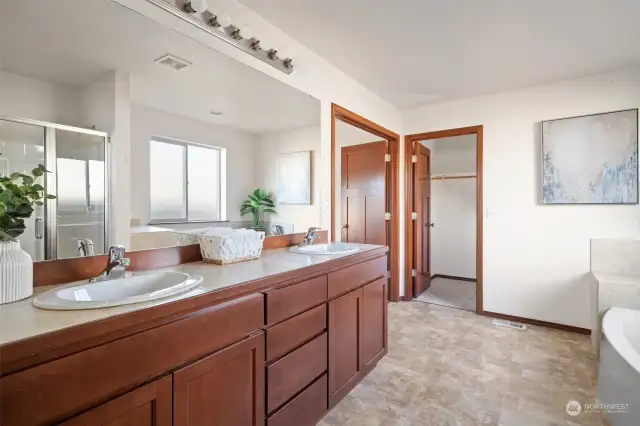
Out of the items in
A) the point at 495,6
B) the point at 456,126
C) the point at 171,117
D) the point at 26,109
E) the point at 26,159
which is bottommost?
the point at 26,159

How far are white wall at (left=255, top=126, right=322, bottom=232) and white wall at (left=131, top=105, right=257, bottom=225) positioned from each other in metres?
0.08

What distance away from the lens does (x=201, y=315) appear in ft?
3.34

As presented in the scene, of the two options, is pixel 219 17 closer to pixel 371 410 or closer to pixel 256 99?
pixel 256 99

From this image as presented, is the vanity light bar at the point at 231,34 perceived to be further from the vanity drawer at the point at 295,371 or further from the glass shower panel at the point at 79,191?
the vanity drawer at the point at 295,371

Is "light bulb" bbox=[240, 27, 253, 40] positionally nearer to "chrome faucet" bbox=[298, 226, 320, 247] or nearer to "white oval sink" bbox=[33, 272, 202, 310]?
"chrome faucet" bbox=[298, 226, 320, 247]

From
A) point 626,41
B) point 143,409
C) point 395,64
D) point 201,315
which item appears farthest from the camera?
point 395,64

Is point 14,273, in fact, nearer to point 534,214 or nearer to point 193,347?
point 193,347

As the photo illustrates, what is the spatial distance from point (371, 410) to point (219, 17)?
2.35 meters

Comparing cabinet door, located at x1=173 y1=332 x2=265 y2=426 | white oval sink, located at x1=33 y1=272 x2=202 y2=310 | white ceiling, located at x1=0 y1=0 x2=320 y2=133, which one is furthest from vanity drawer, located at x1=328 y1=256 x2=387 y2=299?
white ceiling, located at x1=0 y1=0 x2=320 y2=133

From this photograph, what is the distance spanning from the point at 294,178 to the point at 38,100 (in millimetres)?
1435

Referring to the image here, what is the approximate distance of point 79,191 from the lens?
1.23 metres

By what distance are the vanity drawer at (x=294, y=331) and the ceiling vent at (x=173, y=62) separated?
4.46ft

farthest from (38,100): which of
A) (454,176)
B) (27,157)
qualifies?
(454,176)

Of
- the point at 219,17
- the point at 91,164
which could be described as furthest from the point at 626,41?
the point at 91,164
